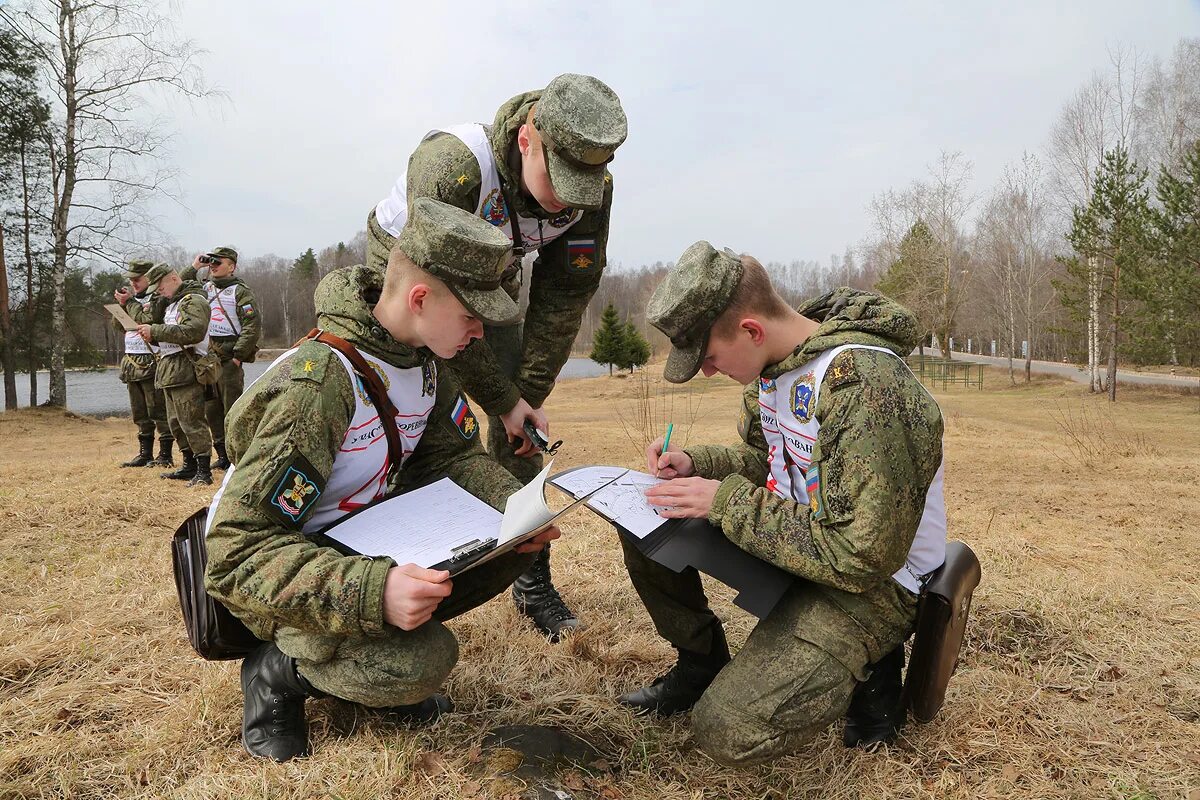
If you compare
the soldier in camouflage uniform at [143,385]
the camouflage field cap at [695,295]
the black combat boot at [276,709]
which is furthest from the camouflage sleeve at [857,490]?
the soldier in camouflage uniform at [143,385]

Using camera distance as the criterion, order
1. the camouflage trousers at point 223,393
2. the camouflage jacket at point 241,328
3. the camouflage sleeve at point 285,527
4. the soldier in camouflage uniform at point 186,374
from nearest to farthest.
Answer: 1. the camouflage sleeve at point 285,527
2. the soldier in camouflage uniform at point 186,374
3. the camouflage trousers at point 223,393
4. the camouflage jacket at point 241,328

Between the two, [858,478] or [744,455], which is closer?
[858,478]

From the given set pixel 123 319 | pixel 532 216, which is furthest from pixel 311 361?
pixel 123 319

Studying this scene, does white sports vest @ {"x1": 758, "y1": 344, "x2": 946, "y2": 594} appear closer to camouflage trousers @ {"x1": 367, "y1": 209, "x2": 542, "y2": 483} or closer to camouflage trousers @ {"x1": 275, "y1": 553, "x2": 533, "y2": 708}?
camouflage trousers @ {"x1": 275, "y1": 553, "x2": 533, "y2": 708}

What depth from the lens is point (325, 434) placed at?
218 cm

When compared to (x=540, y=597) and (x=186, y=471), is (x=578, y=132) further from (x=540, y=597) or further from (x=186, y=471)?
(x=186, y=471)

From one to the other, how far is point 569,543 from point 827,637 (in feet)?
9.04

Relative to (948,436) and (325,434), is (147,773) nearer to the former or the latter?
(325,434)

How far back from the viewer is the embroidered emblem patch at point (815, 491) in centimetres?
219

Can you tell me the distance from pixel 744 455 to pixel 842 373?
0.80m

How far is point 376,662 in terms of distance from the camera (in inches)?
Result: 84.5

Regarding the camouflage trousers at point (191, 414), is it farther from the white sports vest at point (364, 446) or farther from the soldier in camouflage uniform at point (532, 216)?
the white sports vest at point (364, 446)

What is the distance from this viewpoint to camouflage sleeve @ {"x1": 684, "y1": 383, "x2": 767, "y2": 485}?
2.79 meters

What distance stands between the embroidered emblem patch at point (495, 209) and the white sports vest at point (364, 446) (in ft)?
2.38
